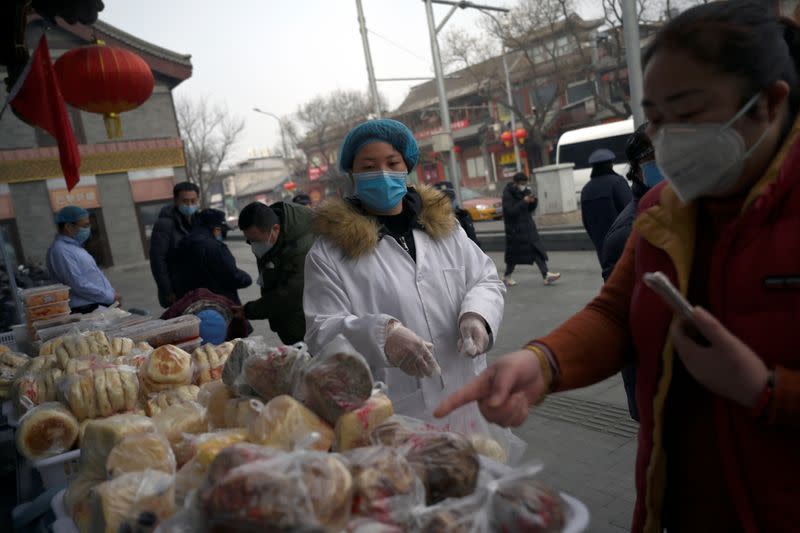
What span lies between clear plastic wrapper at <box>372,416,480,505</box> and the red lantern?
5.34 m

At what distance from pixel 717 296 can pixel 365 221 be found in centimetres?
147

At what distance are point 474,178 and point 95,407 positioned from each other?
43547mm

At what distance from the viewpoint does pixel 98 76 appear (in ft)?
17.7

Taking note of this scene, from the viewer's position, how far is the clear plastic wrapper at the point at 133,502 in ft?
3.87

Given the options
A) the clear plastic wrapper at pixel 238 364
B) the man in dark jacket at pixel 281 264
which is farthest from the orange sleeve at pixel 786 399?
the man in dark jacket at pixel 281 264

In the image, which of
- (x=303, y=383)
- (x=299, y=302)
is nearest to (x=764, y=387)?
(x=303, y=383)

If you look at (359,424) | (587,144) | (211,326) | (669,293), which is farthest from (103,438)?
(587,144)

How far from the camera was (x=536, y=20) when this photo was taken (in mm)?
25391

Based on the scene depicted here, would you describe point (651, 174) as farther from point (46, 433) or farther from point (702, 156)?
point (46, 433)

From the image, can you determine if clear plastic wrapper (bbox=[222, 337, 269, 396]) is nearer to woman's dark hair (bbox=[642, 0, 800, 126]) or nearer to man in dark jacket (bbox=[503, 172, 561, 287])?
woman's dark hair (bbox=[642, 0, 800, 126])

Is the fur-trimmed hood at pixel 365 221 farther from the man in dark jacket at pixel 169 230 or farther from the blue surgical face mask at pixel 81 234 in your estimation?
the blue surgical face mask at pixel 81 234

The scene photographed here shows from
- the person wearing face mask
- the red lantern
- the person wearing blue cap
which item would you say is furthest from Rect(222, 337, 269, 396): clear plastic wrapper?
the red lantern

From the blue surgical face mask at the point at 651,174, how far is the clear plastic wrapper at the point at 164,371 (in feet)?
7.89

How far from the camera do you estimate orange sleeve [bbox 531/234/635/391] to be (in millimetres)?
1394
